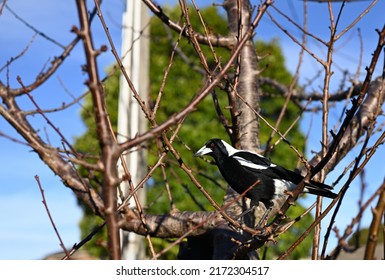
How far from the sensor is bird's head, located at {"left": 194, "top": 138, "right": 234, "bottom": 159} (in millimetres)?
3457

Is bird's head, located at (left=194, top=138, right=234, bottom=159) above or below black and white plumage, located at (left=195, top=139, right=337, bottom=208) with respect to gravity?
above

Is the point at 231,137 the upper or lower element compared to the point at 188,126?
lower

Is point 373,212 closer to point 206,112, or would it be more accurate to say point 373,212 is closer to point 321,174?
point 321,174

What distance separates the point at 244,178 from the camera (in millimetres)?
3311

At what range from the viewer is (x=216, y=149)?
138 inches

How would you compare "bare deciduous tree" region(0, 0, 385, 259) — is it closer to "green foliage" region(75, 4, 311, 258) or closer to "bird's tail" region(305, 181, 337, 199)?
"bird's tail" region(305, 181, 337, 199)

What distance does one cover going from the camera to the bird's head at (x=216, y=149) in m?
3.46

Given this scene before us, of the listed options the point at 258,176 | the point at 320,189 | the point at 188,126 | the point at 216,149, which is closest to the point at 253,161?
the point at 258,176

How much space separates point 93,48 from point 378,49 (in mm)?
891

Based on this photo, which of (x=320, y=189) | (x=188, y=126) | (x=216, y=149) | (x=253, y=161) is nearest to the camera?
(x=320, y=189)

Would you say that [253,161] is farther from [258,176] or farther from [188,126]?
[188,126]

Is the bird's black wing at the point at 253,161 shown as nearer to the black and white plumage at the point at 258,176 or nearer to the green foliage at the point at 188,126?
the black and white plumage at the point at 258,176

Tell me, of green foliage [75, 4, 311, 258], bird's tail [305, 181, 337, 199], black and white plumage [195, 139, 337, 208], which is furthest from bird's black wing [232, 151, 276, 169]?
green foliage [75, 4, 311, 258]

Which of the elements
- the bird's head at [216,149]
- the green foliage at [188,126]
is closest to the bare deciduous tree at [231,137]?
the bird's head at [216,149]
